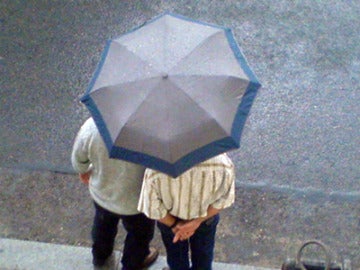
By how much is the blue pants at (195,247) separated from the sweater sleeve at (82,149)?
504 millimetres

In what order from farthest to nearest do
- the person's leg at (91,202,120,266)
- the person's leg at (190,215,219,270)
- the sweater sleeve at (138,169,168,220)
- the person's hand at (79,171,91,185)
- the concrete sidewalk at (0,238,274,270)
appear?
1. the concrete sidewalk at (0,238,274,270)
2. the person's leg at (91,202,120,266)
3. the person's hand at (79,171,91,185)
4. the person's leg at (190,215,219,270)
5. the sweater sleeve at (138,169,168,220)

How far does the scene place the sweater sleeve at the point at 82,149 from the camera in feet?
12.5

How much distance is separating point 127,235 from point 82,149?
80 cm

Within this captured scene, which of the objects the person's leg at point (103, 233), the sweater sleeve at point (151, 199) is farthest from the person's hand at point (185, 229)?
the person's leg at point (103, 233)

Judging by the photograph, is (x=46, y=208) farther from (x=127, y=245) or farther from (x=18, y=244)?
(x=127, y=245)

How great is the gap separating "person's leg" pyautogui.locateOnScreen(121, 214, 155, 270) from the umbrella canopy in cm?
90

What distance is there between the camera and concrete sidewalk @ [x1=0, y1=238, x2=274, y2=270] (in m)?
4.81

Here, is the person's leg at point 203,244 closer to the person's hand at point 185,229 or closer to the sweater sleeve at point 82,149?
the person's hand at point 185,229

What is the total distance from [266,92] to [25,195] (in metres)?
2.25

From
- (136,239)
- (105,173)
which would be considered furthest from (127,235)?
(105,173)

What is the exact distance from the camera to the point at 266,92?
21.1 ft

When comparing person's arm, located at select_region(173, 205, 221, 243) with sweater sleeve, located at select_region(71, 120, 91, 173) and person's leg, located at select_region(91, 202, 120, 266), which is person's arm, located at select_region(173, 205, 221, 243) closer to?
person's leg, located at select_region(91, 202, 120, 266)

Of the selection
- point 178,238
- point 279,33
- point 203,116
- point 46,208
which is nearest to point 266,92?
point 279,33

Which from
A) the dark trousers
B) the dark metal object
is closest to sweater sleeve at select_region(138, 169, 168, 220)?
the dark trousers
